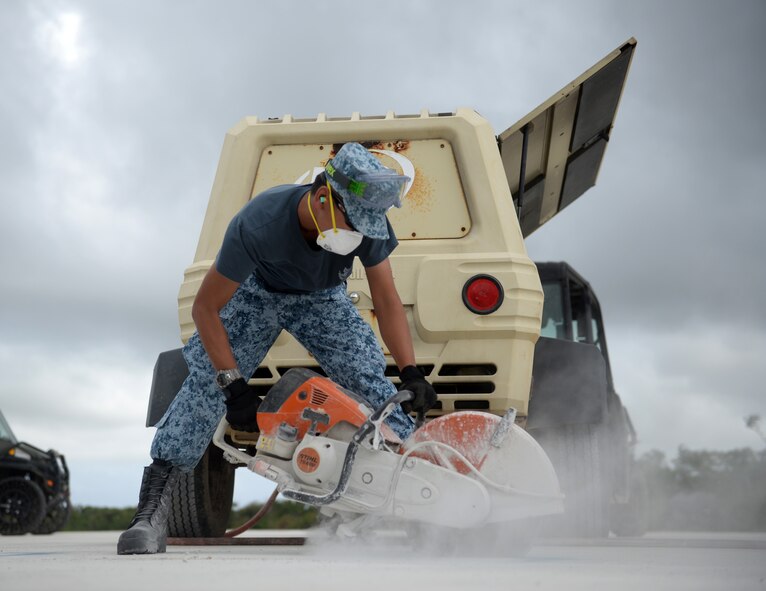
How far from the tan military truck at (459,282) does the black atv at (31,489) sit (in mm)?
6660

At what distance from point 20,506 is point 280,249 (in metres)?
8.79

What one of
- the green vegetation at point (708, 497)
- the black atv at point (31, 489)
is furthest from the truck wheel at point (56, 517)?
the green vegetation at point (708, 497)

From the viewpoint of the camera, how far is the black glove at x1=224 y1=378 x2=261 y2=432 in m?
3.62

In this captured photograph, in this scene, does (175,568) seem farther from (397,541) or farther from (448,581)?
(397,541)

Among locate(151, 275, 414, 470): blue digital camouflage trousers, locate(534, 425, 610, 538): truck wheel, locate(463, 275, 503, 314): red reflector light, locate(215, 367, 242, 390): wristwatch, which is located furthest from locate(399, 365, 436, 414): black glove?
locate(534, 425, 610, 538): truck wheel

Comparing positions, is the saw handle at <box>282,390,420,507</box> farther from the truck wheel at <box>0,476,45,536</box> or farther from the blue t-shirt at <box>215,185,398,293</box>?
the truck wheel at <box>0,476,45,536</box>

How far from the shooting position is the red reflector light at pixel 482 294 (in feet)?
14.1

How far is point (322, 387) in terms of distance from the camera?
11.8 ft

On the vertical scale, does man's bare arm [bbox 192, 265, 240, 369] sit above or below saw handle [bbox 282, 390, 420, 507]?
above

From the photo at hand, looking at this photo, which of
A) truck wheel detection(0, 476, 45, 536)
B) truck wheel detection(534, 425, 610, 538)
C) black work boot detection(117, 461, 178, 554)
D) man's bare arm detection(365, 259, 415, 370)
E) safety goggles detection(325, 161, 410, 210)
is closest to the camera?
safety goggles detection(325, 161, 410, 210)

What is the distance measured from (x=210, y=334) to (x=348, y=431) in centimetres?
62

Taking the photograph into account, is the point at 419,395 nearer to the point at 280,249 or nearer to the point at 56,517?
the point at 280,249

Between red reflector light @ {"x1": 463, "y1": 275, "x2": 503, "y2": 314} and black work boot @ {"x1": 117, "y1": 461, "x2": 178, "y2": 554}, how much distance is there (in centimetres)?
142

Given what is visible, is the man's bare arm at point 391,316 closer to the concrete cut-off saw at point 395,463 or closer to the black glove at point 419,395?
the black glove at point 419,395
